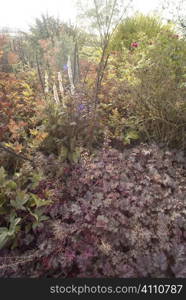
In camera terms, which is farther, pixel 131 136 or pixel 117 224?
pixel 131 136

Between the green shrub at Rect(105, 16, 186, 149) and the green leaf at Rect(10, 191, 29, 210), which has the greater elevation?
the green shrub at Rect(105, 16, 186, 149)

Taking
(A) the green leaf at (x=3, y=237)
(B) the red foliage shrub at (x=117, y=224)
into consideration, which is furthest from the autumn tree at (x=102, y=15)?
(A) the green leaf at (x=3, y=237)

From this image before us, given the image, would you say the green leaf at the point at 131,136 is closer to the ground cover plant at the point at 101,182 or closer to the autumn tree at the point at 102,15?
the ground cover plant at the point at 101,182

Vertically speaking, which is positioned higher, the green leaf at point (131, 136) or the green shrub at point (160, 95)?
the green shrub at point (160, 95)

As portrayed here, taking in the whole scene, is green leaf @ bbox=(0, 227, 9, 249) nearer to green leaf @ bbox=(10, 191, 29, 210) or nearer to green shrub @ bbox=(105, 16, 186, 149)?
green leaf @ bbox=(10, 191, 29, 210)

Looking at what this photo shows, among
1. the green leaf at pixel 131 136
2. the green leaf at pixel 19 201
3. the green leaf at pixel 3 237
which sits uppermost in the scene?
the green leaf at pixel 131 136

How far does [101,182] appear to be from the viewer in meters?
1.96

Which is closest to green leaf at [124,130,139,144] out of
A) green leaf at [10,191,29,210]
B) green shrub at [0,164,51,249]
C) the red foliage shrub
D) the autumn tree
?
the red foliage shrub

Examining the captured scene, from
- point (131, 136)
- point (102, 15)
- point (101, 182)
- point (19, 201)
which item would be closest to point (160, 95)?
point (131, 136)

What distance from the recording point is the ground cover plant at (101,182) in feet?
4.99

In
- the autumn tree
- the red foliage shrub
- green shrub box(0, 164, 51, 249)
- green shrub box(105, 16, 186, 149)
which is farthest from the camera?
the autumn tree

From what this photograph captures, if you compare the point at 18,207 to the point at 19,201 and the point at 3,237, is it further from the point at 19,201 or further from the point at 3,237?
the point at 3,237

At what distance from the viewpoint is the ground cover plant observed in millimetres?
1521

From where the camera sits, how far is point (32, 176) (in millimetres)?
2004
